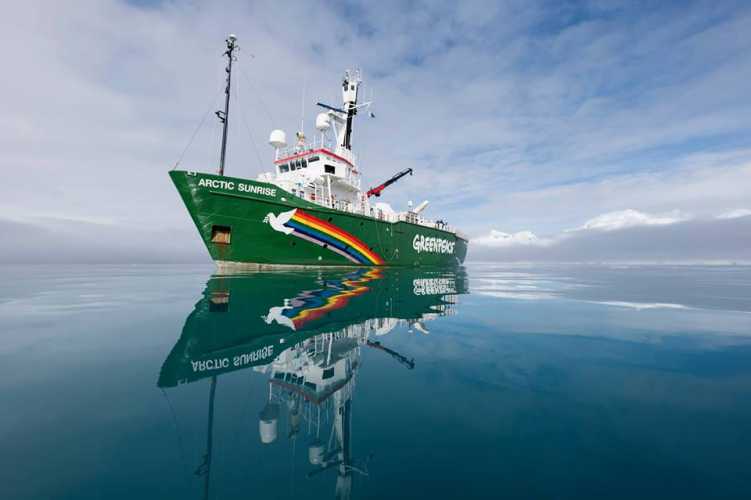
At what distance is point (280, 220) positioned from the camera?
1656 centimetres

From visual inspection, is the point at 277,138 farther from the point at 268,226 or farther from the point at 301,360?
the point at 301,360

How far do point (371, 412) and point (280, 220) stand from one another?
1560cm

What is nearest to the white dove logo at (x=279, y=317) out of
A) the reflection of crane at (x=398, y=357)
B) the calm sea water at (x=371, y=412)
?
the calm sea water at (x=371, y=412)

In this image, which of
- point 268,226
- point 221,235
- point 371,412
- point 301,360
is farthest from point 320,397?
point 221,235

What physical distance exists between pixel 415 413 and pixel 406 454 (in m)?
0.46

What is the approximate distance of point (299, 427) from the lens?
195 centimetres

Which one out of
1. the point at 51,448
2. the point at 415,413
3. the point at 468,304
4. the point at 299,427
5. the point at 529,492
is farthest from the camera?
the point at 468,304

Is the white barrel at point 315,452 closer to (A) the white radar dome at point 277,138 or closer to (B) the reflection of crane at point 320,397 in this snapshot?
(B) the reflection of crane at point 320,397

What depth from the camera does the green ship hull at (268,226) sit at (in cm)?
1495

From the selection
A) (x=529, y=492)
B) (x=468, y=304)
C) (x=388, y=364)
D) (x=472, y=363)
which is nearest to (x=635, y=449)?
(x=529, y=492)

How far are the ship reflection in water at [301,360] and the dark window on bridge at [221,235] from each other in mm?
10459

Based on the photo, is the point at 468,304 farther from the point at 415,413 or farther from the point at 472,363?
the point at 415,413

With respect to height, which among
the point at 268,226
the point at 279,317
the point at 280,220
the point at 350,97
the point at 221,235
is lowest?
the point at 279,317

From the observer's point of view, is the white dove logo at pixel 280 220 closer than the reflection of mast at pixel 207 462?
No
